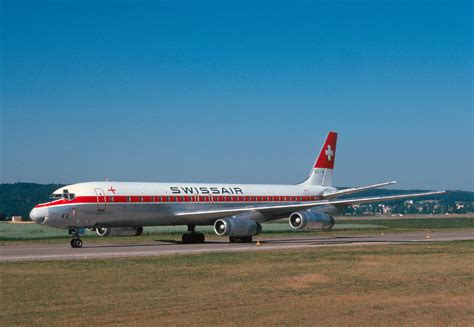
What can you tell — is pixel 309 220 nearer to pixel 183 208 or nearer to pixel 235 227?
pixel 235 227

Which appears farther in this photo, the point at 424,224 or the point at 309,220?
the point at 424,224

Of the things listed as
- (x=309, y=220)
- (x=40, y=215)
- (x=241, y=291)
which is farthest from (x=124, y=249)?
(x=241, y=291)

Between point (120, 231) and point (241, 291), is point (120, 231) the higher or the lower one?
the higher one

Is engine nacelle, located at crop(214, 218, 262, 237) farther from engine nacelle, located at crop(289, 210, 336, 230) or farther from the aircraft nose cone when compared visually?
the aircraft nose cone

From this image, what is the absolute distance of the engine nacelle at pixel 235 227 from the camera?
40.5m

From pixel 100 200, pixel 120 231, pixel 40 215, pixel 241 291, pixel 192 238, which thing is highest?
pixel 100 200

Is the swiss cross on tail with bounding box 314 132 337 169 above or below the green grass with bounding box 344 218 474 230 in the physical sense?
above

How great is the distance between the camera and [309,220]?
41.8 metres

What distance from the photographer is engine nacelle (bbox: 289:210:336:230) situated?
41.8 m

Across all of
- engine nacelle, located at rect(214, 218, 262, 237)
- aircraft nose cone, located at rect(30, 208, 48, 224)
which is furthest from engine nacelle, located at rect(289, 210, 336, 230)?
aircraft nose cone, located at rect(30, 208, 48, 224)

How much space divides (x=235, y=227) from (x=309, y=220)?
15.4 feet

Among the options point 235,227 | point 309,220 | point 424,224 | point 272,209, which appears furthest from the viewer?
point 424,224

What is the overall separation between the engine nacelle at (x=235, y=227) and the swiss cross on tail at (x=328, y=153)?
13925 millimetres

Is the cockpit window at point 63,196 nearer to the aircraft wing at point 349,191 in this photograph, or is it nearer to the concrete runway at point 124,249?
the concrete runway at point 124,249
